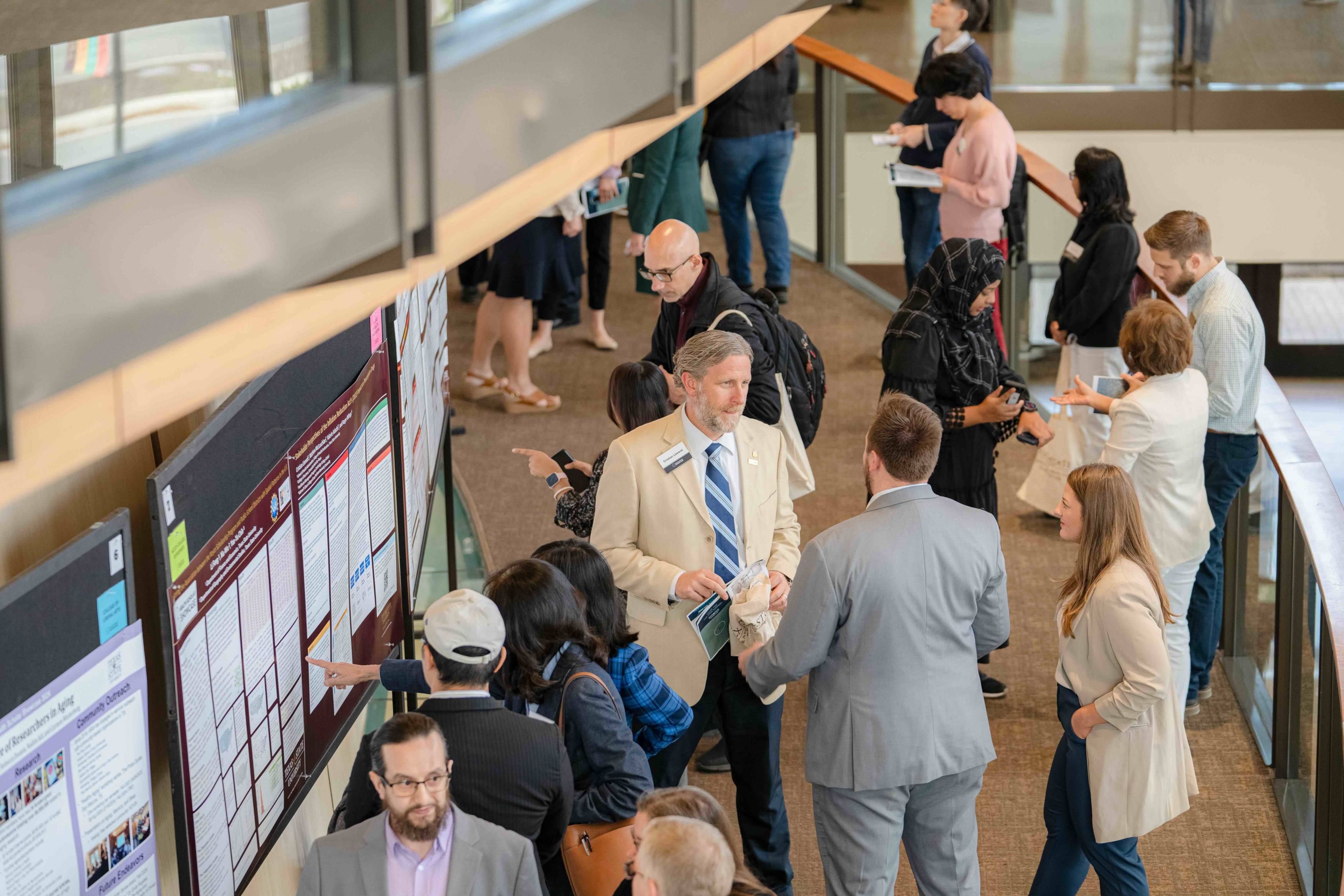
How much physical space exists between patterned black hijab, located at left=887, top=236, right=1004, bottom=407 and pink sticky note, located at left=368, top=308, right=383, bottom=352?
1714 mm

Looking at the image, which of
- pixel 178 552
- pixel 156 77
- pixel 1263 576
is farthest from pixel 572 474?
pixel 156 77

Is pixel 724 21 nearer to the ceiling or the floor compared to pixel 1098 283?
nearer to the ceiling

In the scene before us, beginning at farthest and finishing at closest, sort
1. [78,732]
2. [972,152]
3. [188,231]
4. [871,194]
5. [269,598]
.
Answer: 1. [871,194]
2. [972,152]
3. [269,598]
4. [78,732]
5. [188,231]

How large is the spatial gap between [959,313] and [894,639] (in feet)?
5.63

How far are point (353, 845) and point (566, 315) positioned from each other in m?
6.88

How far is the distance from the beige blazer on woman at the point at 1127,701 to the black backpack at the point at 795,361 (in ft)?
4.61

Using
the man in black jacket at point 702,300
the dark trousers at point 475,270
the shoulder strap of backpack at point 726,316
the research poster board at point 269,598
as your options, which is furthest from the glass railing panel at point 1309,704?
the dark trousers at point 475,270

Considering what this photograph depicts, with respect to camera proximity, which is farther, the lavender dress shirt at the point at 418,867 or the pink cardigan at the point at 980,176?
the pink cardigan at the point at 980,176

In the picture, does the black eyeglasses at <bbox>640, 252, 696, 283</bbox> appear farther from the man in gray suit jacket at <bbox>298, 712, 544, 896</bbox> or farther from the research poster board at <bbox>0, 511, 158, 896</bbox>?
the research poster board at <bbox>0, 511, 158, 896</bbox>

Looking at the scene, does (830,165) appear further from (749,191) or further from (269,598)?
(269,598)

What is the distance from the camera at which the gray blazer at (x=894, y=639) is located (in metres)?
3.22

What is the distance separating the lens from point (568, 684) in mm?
3014

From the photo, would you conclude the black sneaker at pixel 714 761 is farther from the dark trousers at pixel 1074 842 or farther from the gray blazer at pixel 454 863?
the gray blazer at pixel 454 863

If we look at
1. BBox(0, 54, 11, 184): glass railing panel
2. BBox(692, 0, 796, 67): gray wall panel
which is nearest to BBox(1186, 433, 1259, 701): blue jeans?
BBox(692, 0, 796, 67): gray wall panel
